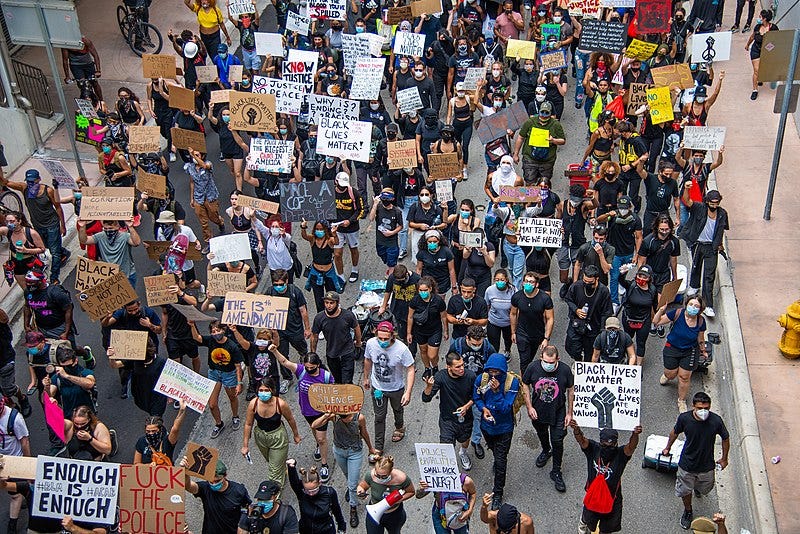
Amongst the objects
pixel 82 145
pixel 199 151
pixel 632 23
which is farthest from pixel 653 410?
pixel 82 145

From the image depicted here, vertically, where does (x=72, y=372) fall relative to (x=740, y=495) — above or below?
above

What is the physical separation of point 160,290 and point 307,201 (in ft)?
9.62

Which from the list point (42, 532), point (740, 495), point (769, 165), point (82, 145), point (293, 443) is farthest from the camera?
point (82, 145)

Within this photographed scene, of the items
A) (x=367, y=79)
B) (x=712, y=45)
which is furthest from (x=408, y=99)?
(x=712, y=45)

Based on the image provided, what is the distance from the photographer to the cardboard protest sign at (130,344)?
1205 centimetres

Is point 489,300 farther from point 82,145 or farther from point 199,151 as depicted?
point 82,145

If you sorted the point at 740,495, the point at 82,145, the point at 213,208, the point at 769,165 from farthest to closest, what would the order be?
the point at 82,145 < the point at 769,165 < the point at 213,208 < the point at 740,495

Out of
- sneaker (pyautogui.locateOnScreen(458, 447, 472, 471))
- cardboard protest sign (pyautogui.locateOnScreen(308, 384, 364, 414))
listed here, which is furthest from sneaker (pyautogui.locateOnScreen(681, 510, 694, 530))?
cardboard protest sign (pyautogui.locateOnScreen(308, 384, 364, 414))

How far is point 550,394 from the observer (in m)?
11.2

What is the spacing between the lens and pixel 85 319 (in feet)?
50.9

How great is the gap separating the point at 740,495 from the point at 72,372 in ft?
24.5

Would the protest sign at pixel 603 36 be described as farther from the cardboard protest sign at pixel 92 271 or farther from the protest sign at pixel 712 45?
the cardboard protest sign at pixel 92 271

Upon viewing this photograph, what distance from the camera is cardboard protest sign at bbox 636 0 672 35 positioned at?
1931 cm

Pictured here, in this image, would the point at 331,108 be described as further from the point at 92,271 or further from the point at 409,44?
the point at 92,271
